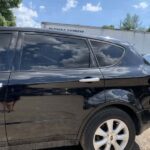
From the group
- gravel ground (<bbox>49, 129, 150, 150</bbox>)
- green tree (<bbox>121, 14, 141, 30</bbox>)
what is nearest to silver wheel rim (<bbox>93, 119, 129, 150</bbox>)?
gravel ground (<bbox>49, 129, 150, 150</bbox>)

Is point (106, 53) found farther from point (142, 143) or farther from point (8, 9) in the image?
point (8, 9)

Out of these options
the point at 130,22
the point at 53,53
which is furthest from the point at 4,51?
the point at 130,22

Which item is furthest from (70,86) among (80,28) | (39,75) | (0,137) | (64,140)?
(80,28)

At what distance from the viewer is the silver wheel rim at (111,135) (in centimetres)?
444

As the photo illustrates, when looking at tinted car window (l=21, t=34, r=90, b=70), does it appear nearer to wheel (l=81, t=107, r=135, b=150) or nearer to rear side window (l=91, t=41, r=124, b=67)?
rear side window (l=91, t=41, r=124, b=67)

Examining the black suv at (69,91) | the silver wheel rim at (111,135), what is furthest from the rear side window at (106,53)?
the silver wheel rim at (111,135)

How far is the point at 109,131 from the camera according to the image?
14.7 feet

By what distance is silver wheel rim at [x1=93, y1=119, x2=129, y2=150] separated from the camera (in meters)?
4.44

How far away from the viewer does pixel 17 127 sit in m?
3.90

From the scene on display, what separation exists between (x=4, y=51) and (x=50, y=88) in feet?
2.19

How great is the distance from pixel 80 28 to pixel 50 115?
2646 centimetres

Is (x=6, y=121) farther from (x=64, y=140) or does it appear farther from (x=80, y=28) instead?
(x=80, y=28)

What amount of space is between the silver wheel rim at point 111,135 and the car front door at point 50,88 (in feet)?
1.13

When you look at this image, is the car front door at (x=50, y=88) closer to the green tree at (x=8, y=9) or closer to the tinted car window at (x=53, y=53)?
A: the tinted car window at (x=53, y=53)
